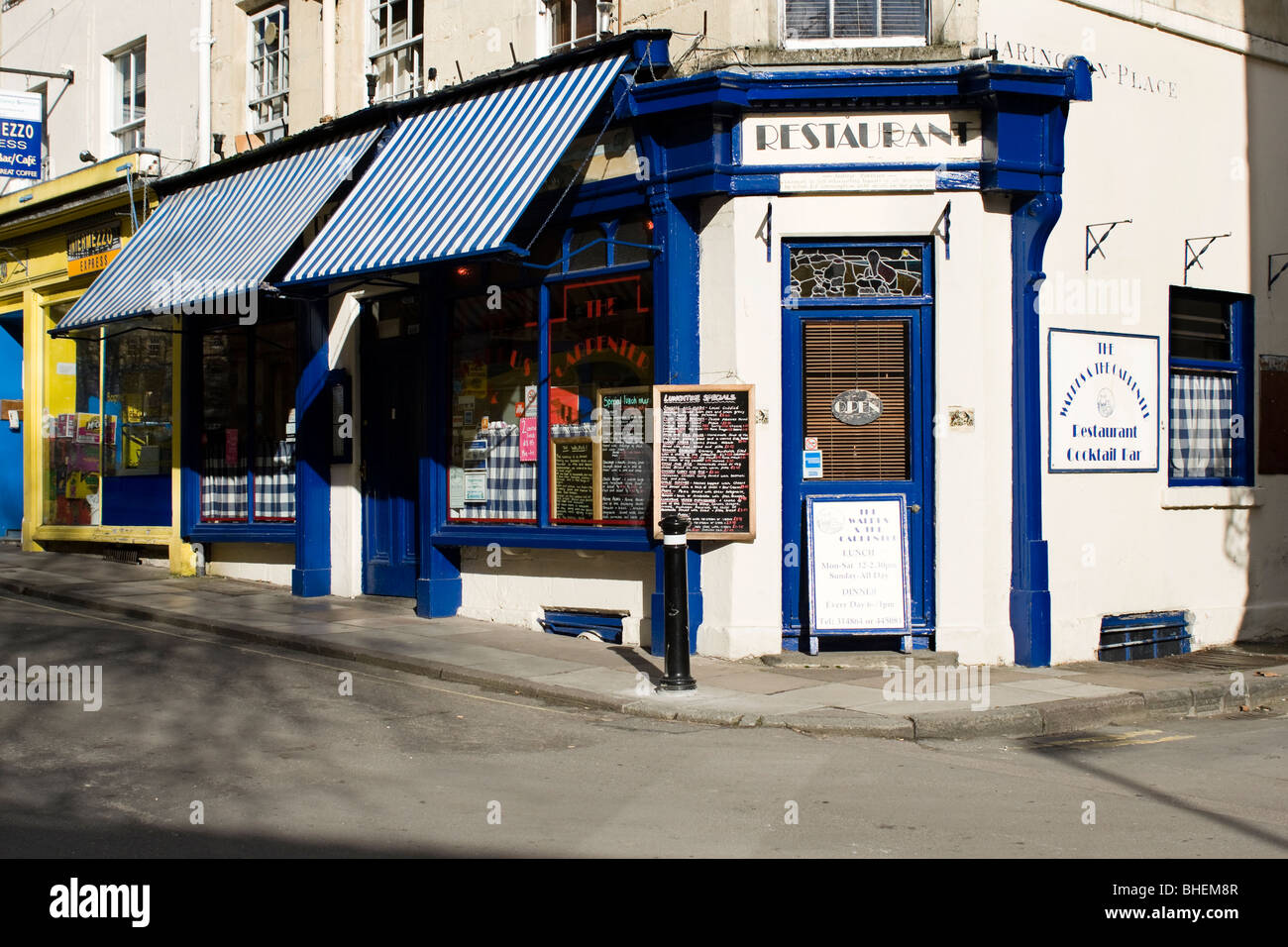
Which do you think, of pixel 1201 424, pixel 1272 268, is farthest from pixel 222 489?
pixel 1272 268

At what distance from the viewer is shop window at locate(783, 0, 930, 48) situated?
11141 mm

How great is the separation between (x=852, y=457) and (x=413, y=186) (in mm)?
4742

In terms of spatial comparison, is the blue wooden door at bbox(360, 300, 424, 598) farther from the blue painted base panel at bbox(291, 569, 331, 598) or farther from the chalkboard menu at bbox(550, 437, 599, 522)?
the chalkboard menu at bbox(550, 437, 599, 522)

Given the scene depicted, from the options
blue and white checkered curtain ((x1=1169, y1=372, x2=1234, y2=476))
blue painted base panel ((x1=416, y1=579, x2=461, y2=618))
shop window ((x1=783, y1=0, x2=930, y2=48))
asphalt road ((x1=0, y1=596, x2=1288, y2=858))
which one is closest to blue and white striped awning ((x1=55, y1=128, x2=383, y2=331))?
blue painted base panel ((x1=416, y1=579, x2=461, y2=618))

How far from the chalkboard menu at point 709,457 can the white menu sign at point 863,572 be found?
668 mm

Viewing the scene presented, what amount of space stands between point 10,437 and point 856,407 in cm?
1468

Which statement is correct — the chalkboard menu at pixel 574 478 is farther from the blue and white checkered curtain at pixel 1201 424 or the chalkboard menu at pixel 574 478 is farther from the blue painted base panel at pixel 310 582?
the blue and white checkered curtain at pixel 1201 424

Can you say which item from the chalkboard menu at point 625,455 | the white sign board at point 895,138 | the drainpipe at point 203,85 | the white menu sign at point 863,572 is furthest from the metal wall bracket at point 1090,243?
the drainpipe at point 203,85

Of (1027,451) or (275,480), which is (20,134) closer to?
(275,480)

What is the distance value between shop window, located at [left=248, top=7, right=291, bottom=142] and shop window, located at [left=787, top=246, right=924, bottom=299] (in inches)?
287

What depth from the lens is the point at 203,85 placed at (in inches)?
634

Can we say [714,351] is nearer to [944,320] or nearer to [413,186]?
[944,320]
